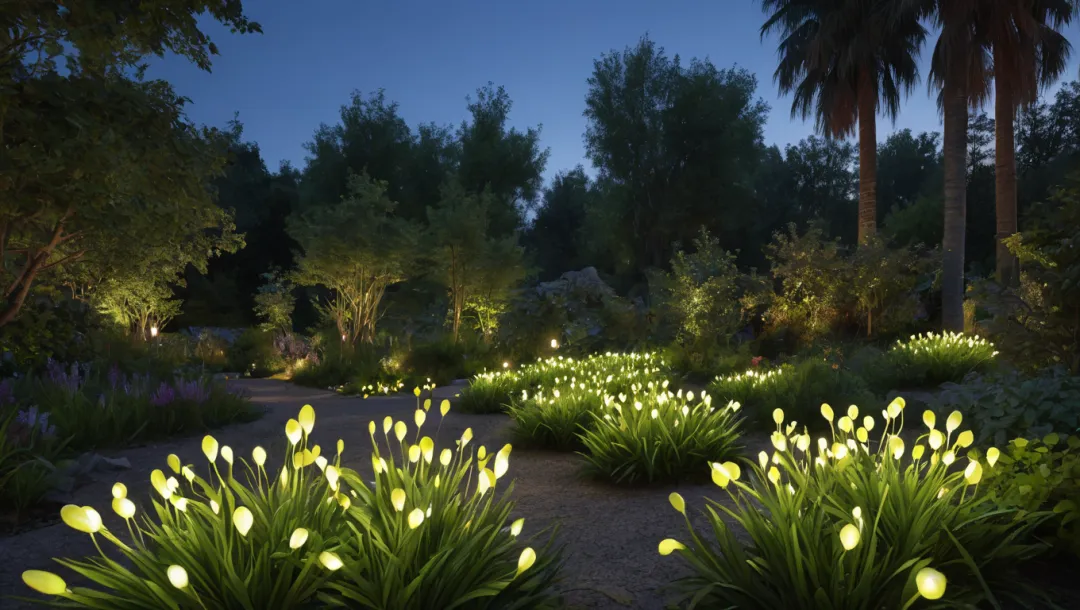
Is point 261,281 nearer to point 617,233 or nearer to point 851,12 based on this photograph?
point 617,233

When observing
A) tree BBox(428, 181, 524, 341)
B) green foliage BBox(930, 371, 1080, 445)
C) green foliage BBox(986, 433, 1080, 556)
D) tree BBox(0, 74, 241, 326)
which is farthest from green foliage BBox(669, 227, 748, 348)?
tree BBox(0, 74, 241, 326)

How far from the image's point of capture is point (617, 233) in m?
29.7

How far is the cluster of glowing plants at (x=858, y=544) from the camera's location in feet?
6.57

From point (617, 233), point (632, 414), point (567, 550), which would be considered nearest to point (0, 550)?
point (567, 550)

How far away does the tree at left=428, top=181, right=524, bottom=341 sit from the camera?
1884cm

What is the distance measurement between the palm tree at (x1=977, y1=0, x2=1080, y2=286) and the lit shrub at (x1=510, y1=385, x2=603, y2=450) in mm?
Result: 9840

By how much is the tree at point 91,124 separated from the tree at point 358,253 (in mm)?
10629

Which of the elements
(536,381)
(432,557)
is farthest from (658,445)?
(536,381)

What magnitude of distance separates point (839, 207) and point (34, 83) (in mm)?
37577

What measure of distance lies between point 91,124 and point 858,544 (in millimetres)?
4939

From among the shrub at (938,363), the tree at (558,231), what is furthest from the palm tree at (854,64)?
the tree at (558,231)

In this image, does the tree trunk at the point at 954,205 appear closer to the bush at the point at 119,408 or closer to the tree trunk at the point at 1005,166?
the tree trunk at the point at 1005,166

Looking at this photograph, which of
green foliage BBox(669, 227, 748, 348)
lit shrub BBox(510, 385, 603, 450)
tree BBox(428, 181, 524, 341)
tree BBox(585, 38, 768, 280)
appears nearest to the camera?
lit shrub BBox(510, 385, 603, 450)

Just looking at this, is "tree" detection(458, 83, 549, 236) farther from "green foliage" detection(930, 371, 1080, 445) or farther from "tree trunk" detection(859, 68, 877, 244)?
"green foliage" detection(930, 371, 1080, 445)
